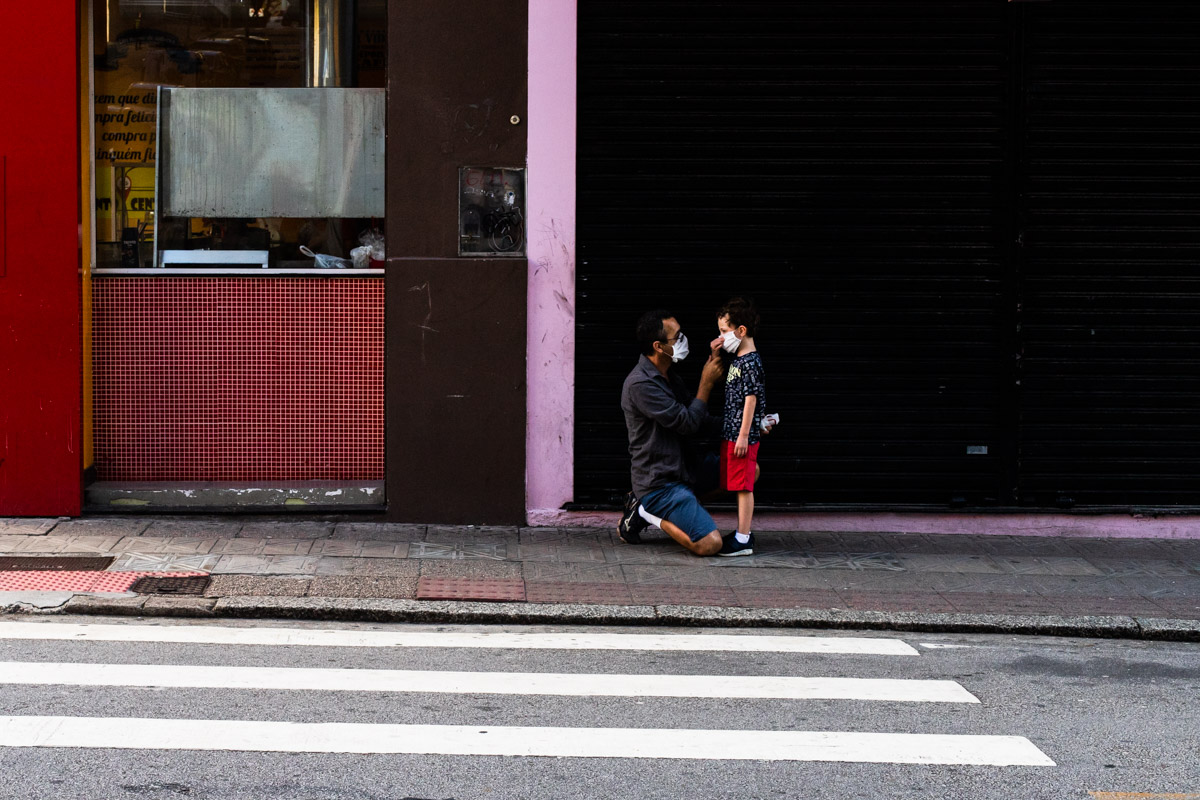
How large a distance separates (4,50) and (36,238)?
1.35 m

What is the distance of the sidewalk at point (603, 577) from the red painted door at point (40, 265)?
1.47 ft

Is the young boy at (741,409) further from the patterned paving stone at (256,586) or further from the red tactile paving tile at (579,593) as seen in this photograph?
the patterned paving stone at (256,586)

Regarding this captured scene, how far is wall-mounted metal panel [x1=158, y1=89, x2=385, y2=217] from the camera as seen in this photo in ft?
31.8

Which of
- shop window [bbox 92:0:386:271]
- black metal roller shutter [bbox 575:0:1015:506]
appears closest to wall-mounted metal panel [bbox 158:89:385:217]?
shop window [bbox 92:0:386:271]

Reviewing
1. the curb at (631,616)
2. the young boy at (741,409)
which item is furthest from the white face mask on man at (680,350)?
the curb at (631,616)

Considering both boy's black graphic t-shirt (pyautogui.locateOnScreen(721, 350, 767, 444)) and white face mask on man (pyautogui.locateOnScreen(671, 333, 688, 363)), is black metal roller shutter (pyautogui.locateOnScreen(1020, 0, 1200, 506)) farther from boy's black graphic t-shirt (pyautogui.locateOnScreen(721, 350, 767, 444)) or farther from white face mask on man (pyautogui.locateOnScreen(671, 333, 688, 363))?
white face mask on man (pyautogui.locateOnScreen(671, 333, 688, 363))

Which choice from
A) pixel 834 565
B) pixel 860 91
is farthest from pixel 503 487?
pixel 860 91

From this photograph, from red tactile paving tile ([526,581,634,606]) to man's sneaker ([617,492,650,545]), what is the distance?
114cm

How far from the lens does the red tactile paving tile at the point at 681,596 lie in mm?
7660

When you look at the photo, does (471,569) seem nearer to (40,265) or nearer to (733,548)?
(733,548)

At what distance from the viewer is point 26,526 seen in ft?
29.9

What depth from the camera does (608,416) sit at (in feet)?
32.0

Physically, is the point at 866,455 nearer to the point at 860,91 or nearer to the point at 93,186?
the point at 860,91

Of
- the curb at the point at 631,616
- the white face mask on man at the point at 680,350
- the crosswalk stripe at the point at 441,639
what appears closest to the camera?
the crosswalk stripe at the point at 441,639
